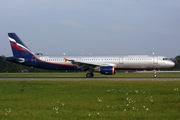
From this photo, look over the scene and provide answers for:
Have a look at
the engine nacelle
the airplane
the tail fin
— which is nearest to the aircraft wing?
the airplane

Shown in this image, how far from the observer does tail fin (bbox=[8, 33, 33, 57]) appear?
43188mm

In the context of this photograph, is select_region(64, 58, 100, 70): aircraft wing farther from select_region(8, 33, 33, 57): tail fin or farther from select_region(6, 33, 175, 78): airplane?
select_region(8, 33, 33, 57): tail fin

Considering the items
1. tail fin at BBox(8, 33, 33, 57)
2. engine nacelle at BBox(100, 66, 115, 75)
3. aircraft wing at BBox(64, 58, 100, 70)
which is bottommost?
engine nacelle at BBox(100, 66, 115, 75)

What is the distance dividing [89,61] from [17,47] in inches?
385

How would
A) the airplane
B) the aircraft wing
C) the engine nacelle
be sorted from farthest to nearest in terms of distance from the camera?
1. the aircraft wing
2. the airplane
3. the engine nacelle

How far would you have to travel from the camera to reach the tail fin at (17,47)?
1700 inches

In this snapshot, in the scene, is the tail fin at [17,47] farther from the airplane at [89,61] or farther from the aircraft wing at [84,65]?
the aircraft wing at [84,65]

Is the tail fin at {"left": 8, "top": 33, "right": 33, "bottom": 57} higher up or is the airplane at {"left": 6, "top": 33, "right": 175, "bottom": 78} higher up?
the tail fin at {"left": 8, "top": 33, "right": 33, "bottom": 57}

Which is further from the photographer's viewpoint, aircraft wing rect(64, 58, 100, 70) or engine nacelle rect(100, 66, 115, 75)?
aircraft wing rect(64, 58, 100, 70)

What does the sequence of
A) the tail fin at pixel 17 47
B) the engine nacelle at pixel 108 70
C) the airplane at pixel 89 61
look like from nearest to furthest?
the engine nacelle at pixel 108 70, the airplane at pixel 89 61, the tail fin at pixel 17 47

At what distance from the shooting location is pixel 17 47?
43.6m

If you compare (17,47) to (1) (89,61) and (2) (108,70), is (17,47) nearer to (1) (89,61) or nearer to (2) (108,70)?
(1) (89,61)

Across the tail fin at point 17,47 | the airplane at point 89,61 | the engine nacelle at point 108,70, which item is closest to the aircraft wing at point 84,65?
the airplane at point 89,61

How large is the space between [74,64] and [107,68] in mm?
4804
